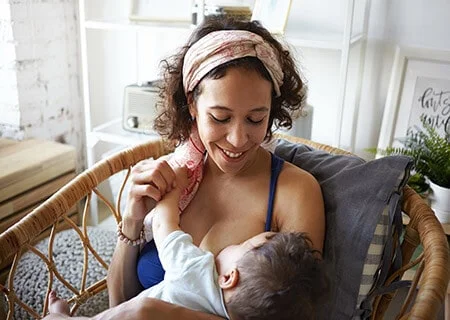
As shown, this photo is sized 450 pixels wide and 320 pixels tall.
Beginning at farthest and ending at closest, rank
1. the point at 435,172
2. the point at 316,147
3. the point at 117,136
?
the point at 117,136 → the point at 435,172 → the point at 316,147

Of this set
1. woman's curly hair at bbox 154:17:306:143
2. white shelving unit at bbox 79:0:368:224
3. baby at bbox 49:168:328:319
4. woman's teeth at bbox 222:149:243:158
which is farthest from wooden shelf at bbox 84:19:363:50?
baby at bbox 49:168:328:319

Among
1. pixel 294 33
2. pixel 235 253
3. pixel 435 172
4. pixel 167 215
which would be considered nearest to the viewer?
pixel 235 253

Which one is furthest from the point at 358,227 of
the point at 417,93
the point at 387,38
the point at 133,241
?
the point at 387,38

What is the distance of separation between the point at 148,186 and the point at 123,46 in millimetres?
1553

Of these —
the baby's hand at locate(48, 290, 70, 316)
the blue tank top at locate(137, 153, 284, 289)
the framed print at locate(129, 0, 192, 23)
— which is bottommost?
the baby's hand at locate(48, 290, 70, 316)

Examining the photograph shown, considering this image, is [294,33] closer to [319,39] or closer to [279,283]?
[319,39]

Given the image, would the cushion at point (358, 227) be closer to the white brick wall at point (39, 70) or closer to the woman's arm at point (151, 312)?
the woman's arm at point (151, 312)

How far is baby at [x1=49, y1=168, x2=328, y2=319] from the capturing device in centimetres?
94

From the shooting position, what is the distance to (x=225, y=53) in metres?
1.12

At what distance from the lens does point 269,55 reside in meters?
1.15

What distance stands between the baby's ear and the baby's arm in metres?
0.17

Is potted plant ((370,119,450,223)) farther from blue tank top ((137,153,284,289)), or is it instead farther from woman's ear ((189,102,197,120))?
woman's ear ((189,102,197,120))

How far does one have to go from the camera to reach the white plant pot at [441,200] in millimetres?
1662

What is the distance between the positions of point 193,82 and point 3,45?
142cm
